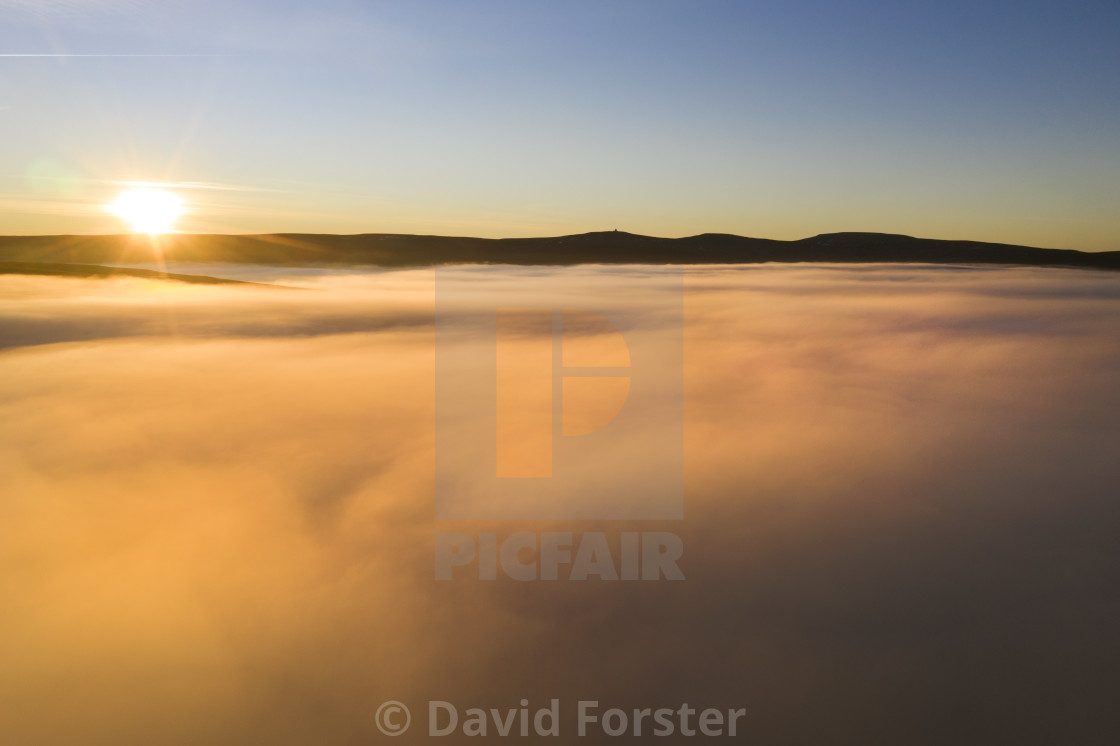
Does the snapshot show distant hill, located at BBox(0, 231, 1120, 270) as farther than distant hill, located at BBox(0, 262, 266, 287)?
Yes

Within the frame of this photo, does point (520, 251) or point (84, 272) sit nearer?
point (84, 272)

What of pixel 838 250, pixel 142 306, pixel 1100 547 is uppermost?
pixel 838 250

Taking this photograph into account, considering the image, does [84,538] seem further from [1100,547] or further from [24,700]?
[1100,547]

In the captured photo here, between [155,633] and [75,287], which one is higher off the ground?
[75,287]

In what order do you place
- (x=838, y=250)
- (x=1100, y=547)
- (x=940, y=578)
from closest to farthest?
1. (x=940, y=578)
2. (x=1100, y=547)
3. (x=838, y=250)

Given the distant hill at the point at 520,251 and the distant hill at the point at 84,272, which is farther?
the distant hill at the point at 520,251

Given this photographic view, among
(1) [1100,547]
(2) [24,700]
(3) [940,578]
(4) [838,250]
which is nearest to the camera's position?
(2) [24,700]

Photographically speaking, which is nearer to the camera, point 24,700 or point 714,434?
point 24,700

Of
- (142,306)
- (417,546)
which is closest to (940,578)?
(417,546)
